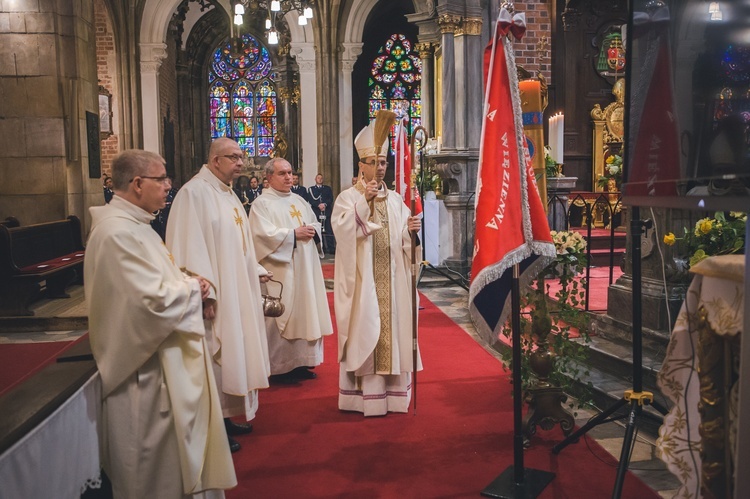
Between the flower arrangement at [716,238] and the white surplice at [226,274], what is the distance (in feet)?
8.28

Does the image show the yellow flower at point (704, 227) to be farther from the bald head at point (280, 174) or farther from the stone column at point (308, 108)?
the stone column at point (308, 108)

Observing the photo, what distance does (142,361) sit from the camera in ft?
8.27

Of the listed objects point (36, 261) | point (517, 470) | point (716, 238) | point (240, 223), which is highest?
point (240, 223)

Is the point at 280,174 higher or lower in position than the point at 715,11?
lower

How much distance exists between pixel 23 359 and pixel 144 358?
3.89 metres

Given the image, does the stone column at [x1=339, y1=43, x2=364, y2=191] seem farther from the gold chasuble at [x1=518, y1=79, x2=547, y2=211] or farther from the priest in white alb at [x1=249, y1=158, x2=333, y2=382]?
the priest in white alb at [x1=249, y1=158, x2=333, y2=382]

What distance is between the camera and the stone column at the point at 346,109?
17000 mm

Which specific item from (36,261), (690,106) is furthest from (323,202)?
(690,106)

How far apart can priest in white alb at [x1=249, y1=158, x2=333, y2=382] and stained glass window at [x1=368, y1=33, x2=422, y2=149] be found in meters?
17.1

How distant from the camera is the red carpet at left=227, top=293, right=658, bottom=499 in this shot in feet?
10.7

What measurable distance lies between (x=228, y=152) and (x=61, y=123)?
5.85 m

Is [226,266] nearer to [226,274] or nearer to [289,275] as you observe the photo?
[226,274]

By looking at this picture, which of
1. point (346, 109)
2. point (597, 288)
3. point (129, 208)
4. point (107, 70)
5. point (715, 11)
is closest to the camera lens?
point (715, 11)

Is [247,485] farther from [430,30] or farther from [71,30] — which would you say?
[430,30]
